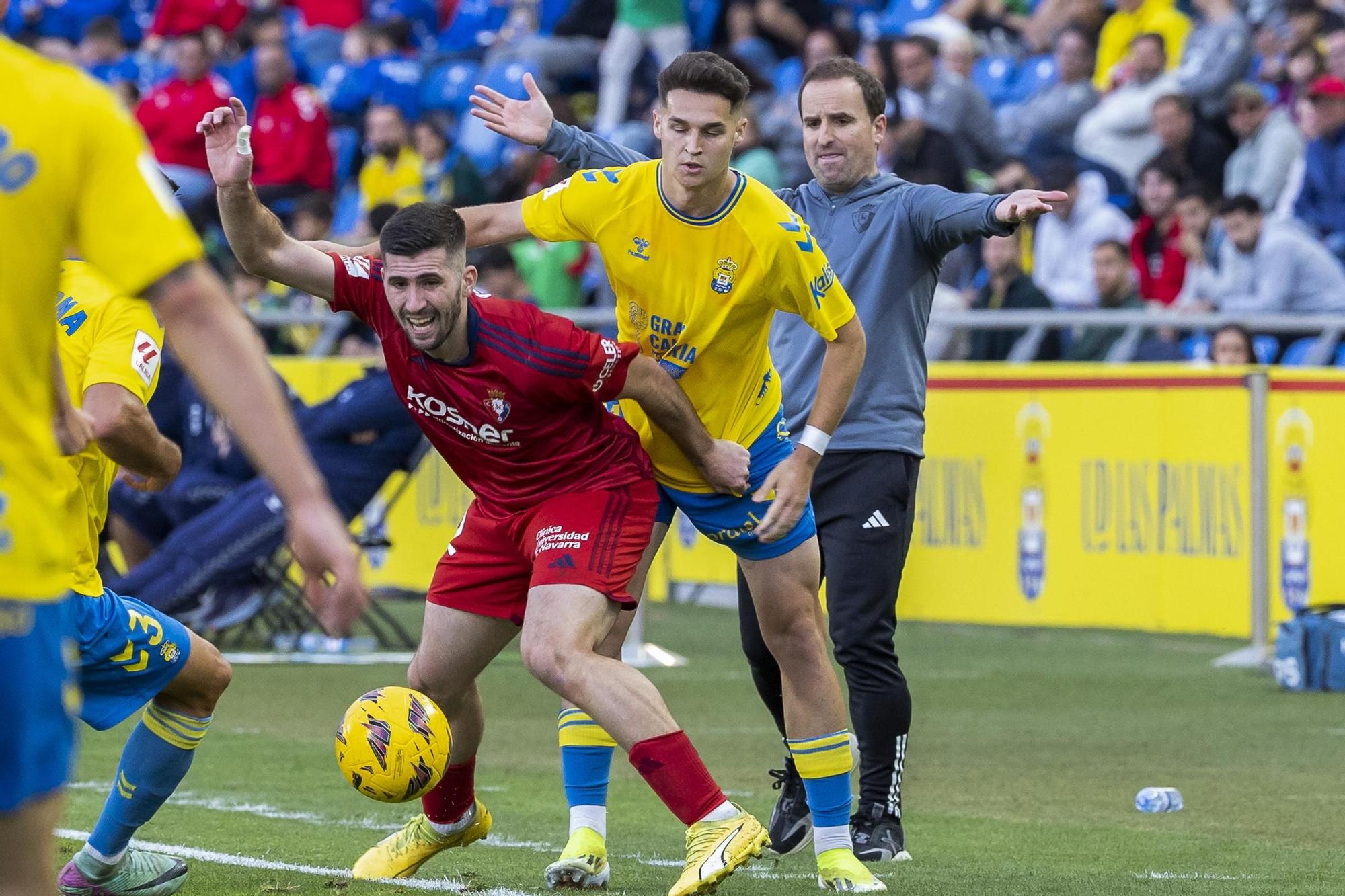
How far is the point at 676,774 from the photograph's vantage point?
575 cm

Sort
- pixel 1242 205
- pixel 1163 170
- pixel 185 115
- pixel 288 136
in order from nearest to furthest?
pixel 1242 205 < pixel 1163 170 < pixel 185 115 < pixel 288 136

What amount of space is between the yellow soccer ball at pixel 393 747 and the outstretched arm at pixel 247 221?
3.80 ft

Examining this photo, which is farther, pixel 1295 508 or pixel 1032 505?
pixel 1032 505

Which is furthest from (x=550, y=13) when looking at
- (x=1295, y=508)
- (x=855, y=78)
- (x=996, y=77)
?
(x=855, y=78)

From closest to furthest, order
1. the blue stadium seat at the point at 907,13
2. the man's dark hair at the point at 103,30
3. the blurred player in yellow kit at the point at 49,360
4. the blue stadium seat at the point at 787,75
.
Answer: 1. the blurred player in yellow kit at the point at 49,360
2. the blue stadium seat at the point at 787,75
3. the blue stadium seat at the point at 907,13
4. the man's dark hair at the point at 103,30

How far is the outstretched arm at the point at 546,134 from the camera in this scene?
684 centimetres

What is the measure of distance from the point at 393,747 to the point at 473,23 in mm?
18768

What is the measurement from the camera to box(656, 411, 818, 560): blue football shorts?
6230 mm

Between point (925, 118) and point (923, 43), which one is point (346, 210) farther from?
point (925, 118)

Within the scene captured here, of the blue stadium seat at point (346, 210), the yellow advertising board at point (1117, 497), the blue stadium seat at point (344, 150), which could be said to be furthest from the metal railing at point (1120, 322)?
the blue stadium seat at point (344, 150)

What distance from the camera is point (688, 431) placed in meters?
6.01

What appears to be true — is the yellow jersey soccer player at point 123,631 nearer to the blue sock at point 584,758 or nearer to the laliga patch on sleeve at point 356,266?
the laliga patch on sleeve at point 356,266

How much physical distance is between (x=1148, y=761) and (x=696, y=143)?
4.18 m

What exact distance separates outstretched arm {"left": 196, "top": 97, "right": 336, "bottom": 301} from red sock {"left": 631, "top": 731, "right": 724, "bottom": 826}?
5.04ft
